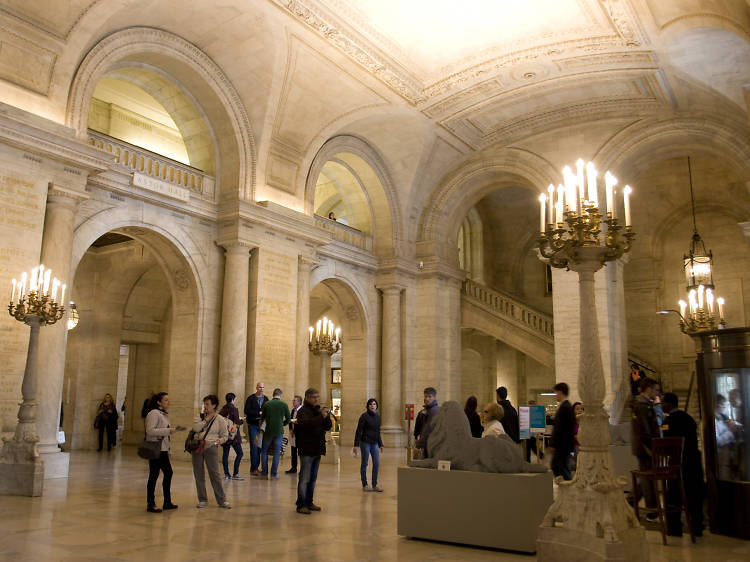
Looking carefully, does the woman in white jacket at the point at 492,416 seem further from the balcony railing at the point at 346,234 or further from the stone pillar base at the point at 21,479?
the balcony railing at the point at 346,234

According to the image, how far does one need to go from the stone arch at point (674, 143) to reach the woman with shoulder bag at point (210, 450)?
37.6ft

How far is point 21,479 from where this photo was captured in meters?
7.48

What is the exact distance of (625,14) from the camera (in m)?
11.1

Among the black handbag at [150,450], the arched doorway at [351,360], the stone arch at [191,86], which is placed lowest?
the black handbag at [150,450]

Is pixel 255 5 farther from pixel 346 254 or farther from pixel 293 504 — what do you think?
pixel 293 504

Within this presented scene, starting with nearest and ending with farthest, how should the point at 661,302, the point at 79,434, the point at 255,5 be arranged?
the point at 255,5, the point at 79,434, the point at 661,302

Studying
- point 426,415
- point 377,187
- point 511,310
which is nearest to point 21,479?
point 426,415

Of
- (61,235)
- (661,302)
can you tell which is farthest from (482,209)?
(61,235)

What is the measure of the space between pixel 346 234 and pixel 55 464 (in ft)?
30.4

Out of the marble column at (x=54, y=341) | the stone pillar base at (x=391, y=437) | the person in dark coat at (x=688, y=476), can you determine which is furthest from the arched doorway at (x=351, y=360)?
the person in dark coat at (x=688, y=476)

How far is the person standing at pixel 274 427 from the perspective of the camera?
9648mm

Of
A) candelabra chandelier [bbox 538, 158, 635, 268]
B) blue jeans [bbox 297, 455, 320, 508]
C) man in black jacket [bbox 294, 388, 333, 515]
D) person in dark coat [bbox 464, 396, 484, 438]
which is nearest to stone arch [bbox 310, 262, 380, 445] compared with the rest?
person in dark coat [bbox 464, 396, 484, 438]

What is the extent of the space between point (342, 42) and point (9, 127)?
19.2 feet

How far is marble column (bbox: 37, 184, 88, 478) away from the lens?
29.4 feet
